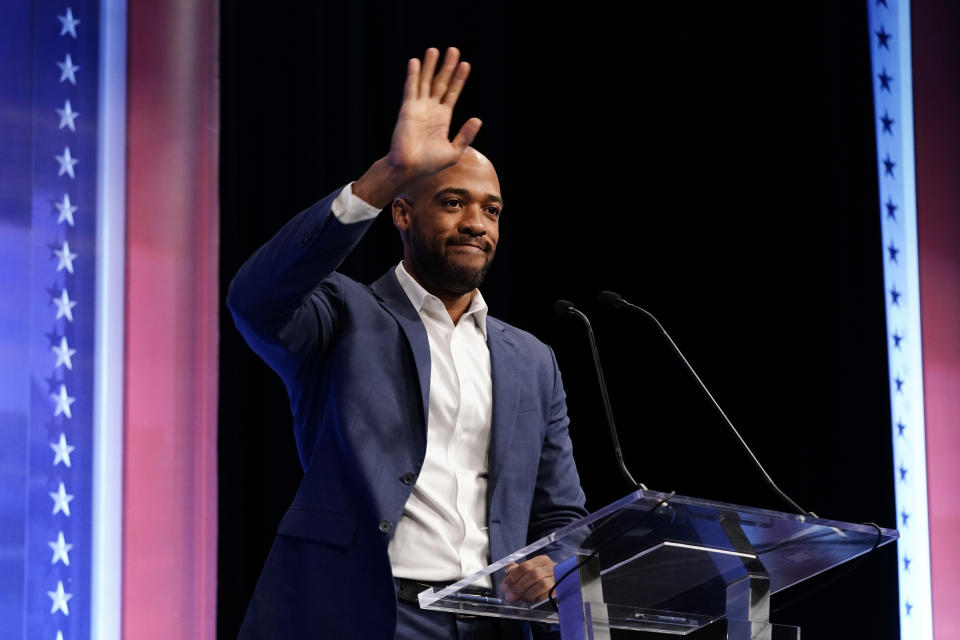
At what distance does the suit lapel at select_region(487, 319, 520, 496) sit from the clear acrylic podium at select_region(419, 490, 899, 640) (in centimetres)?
42

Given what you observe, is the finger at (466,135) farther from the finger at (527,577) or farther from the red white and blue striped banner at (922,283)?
the red white and blue striped banner at (922,283)

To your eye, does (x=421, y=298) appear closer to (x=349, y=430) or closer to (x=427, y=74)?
(x=349, y=430)

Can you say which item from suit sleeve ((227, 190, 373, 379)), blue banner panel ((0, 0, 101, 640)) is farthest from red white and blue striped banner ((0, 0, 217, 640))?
suit sleeve ((227, 190, 373, 379))

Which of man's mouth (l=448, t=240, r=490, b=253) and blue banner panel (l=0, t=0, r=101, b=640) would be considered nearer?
man's mouth (l=448, t=240, r=490, b=253)

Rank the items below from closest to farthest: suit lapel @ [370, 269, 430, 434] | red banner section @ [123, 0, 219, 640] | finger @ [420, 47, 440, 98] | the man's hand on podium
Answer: the man's hand on podium < finger @ [420, 47, 440, 98] < suit lapel @ [370, 269, 430, 434] < red banner section @ [123, 0, 219, 640]

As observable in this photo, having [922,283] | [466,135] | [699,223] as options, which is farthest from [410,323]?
[922,283]

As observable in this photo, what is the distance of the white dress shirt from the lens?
2055 mm

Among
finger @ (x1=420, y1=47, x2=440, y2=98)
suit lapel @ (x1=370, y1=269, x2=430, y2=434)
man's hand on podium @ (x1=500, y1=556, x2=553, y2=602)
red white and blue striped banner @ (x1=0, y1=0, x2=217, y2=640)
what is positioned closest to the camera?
man's hand on podium @ (x1=500, y1=556, x2=553, y2=602)

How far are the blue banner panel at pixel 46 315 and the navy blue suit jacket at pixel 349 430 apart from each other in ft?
2.47

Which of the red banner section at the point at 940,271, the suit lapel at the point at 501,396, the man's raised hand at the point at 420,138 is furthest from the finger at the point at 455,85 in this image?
the red banner section at the point at 940,271

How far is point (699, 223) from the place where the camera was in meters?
3.71

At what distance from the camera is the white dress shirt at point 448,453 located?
2.05 m

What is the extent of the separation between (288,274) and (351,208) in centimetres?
15

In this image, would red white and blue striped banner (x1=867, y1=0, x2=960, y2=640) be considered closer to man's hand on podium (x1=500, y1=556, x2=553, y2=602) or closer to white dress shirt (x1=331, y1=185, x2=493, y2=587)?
white dress shirt (x1=331, y1=185, x2=493, y2=587)
